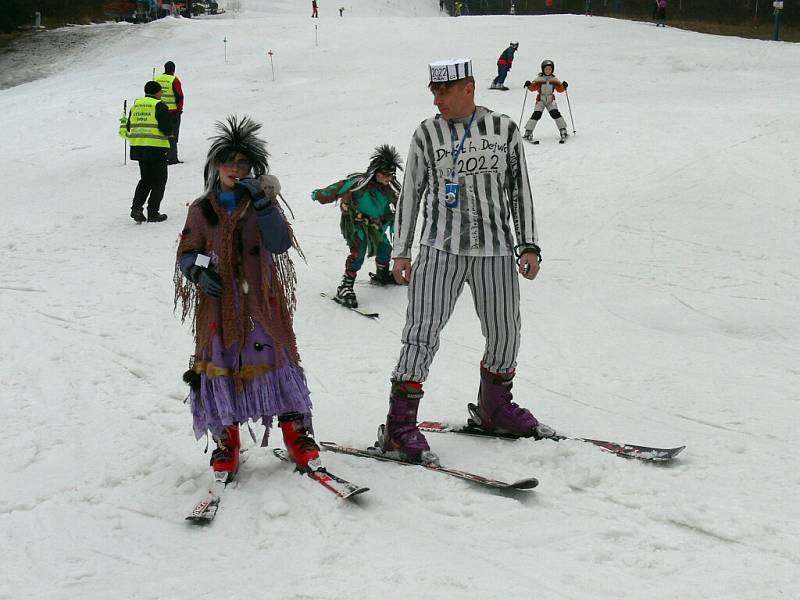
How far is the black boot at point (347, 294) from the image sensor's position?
7.81m

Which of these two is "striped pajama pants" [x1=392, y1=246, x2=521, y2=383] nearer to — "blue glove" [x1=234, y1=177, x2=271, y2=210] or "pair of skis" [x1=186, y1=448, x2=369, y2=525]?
"pair of skis" [x1=186, y1=448, x2=369, y2=525]

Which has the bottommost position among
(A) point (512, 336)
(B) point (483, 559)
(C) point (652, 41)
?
(B) point (483, 559)

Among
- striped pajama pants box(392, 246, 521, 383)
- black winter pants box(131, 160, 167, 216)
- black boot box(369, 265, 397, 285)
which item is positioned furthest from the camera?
black winter pants box(131, 160, 167, 216)

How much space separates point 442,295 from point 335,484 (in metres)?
1.13

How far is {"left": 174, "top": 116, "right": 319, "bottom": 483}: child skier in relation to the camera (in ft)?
12.9

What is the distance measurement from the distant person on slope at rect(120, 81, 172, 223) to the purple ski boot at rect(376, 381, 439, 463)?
24.7 ft

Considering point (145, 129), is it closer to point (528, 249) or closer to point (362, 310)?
point (362, 310)

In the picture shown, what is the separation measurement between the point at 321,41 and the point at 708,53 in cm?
1169

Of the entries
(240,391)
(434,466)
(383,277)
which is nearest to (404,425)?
(434,466)

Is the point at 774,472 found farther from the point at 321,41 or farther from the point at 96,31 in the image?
the point at 96,31

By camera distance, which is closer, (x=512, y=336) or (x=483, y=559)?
(x=483, y=559)

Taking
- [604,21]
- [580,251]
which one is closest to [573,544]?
[580,251]

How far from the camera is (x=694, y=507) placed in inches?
140

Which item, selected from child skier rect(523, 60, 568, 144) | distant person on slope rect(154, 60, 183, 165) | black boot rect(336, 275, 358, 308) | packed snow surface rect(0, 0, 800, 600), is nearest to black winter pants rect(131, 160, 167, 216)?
packed snow surface rect(0, 0, 800, 600)
